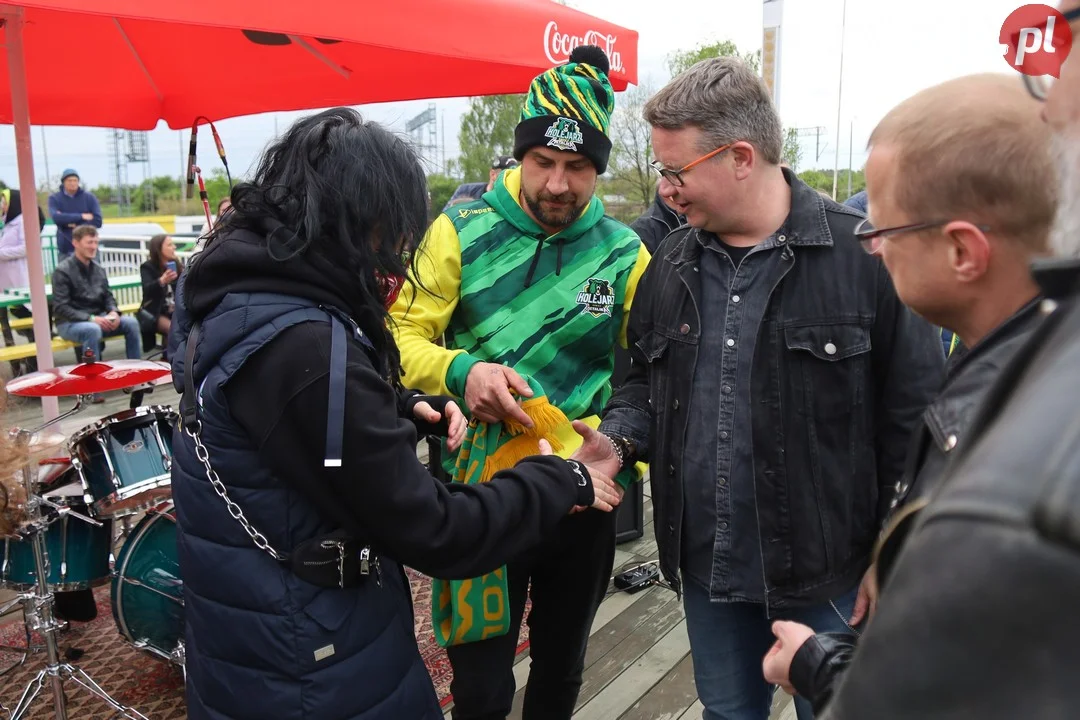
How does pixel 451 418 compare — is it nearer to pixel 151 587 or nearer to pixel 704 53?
pixel 151 587

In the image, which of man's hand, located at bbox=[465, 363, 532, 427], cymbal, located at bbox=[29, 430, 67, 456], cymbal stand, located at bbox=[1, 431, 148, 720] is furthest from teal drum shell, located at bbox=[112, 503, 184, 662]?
man's hand, located at bbox=[465, 363, 532, 427]

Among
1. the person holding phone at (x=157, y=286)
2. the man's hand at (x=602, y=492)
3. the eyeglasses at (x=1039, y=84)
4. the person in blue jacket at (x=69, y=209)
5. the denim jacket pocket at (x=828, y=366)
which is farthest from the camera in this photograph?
the person in blue jacket at (x=69, y=209)

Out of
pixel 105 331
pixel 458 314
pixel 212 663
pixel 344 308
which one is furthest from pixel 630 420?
pixel 105 331

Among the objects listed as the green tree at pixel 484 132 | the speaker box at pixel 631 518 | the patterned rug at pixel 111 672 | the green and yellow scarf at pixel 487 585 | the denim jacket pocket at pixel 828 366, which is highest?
the green tree at pixel 484 132

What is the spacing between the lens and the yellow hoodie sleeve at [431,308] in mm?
2145

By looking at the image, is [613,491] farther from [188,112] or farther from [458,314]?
[188,112]

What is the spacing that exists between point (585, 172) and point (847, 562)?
1199mm

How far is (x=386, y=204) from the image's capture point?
4.81 feet

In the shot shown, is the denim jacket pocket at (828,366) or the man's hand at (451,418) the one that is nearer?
the denim jacket pocket at (828,366)

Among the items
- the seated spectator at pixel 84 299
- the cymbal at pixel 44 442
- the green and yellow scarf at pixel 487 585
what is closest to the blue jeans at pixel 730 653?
the green and yellow scarf at pixel 487 585

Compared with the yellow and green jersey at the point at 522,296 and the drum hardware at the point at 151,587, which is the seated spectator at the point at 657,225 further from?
the drum hardware at the point at 151,587

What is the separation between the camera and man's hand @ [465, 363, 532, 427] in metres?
1.97

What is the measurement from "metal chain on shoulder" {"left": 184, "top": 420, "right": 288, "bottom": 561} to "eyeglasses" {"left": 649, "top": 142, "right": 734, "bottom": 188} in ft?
3.64

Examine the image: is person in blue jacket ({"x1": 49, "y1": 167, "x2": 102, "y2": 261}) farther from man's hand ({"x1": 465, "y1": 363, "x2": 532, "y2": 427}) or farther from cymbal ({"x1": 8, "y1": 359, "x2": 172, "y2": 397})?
man's hand ({"x1": 465, "y1": 363, "x2": 532, "y2": 427})
